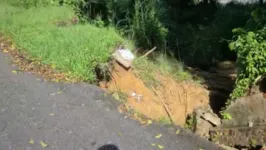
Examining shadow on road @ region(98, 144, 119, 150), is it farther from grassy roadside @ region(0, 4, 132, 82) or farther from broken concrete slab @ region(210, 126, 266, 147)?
grassy roadside @ region(0, 4, 132, 82)

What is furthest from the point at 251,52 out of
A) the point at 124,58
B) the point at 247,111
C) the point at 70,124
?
the point at 70,124

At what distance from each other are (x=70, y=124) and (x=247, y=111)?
264cm

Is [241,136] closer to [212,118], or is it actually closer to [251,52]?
[212,118]

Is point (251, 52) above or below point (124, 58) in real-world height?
above

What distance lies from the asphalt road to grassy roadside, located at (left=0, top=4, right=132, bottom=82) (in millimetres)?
828

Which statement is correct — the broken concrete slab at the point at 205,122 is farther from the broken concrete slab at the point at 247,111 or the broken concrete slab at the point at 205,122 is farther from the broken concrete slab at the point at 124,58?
the broken concrete slab at the point at 124,58

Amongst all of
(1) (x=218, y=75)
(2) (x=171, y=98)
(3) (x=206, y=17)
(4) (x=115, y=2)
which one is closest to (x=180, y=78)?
(2) (x=171, y=98)

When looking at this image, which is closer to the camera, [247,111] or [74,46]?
[247,111]

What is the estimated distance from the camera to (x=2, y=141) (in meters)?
4.28

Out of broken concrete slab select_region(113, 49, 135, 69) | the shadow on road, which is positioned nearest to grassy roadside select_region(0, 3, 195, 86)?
broken concrete slab select_region(113, 49, 135, 69)

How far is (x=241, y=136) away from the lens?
216 inches

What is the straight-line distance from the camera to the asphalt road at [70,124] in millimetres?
4438

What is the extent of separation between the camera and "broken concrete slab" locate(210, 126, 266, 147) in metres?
5.31

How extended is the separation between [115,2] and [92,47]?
2.70 metres
